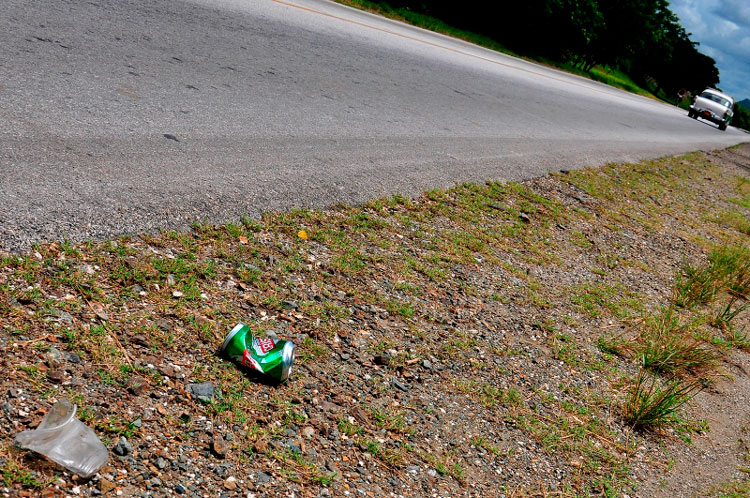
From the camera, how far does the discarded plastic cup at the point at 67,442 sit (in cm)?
207

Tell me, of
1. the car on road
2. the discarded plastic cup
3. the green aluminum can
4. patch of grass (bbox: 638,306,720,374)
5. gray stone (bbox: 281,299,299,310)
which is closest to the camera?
the discarded plastic cup

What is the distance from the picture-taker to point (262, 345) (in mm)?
2857

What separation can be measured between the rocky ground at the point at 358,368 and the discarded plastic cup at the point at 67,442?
0.04 meters

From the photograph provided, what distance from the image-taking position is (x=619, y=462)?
3162mm

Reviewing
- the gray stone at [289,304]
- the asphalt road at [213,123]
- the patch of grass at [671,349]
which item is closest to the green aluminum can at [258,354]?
Result: the gray stone at [289,304]

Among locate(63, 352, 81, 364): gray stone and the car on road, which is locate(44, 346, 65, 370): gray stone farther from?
the car on road

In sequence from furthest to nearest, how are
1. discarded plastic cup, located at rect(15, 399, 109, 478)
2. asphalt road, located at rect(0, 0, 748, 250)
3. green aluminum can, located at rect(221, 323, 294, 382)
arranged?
asphalt road, located at rect(0, 0, 748, 250) → green aluminum can, located at rect(221, 323, 294, 382) → discarded plastic cup, located at rect(15, 399, 109, 478)

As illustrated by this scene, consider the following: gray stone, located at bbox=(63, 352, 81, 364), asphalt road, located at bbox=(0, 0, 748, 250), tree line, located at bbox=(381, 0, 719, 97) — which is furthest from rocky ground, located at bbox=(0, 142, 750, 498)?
tree line, located at bbox=(381, 0, 719, 97)

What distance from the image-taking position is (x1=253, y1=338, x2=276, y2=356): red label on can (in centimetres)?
282

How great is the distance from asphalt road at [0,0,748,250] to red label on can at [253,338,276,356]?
111 cm

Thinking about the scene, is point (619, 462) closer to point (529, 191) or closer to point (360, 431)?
point (360, 431)

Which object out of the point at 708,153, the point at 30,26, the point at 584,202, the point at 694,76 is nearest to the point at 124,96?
the point at 30,26

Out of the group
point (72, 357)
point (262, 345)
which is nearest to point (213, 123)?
point (262, 345)

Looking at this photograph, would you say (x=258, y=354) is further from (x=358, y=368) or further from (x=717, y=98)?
(x=717, y=98)
